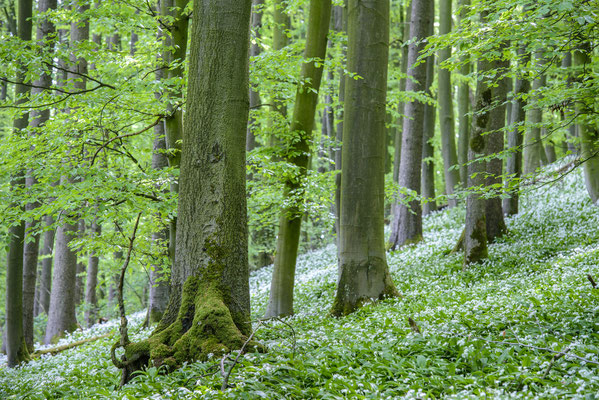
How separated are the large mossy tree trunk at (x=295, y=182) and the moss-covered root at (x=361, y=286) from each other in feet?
5.80

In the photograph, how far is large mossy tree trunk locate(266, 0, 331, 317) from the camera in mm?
9664

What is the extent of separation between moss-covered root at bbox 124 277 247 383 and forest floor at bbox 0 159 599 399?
0.22 meters

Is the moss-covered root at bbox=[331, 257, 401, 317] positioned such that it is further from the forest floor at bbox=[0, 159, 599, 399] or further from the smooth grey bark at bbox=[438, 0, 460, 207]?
the smooth grey bark at bbox=[438, 0, 460, 207]

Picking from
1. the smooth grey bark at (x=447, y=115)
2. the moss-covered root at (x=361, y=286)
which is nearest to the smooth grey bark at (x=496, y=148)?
the moss-covered root at (x=361, y=286)

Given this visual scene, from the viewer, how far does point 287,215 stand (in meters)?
9.62

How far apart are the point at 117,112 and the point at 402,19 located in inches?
744

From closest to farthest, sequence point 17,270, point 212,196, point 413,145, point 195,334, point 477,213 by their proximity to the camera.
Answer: point 195,334
point 212,196
point 17,270
point 477,213
point 413,145

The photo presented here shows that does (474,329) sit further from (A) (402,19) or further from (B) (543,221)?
(A) (402,19)

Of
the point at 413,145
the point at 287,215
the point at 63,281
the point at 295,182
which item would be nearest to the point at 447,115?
the point at 413,145

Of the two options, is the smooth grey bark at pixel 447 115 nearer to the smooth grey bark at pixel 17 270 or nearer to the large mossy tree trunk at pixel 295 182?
the large mossy tree trunk at pixel 295 182

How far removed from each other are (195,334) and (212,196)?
1.47 metres

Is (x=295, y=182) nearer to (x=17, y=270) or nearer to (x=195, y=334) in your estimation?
(x=195, y=334)

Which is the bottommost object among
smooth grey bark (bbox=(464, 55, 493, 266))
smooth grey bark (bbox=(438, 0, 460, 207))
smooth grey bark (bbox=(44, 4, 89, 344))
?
smooth grey bark (bbox=(44, 4, 89, 344))

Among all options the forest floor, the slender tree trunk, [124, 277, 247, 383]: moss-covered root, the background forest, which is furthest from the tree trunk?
[124, 277, 247, 383]: moss-covered root
